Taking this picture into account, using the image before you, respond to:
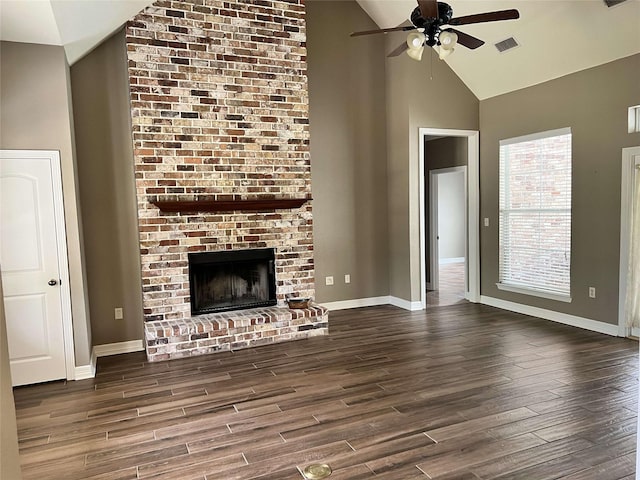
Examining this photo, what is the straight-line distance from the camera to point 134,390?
382 cm

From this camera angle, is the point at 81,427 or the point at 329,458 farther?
the point at 81,427

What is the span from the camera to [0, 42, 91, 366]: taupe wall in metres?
3.73

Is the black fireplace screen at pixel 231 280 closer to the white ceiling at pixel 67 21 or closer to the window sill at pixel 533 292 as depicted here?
the white ceiling at pixel 67 21

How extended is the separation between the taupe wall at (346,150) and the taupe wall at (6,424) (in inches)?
193

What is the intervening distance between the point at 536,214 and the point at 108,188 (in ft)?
16.3

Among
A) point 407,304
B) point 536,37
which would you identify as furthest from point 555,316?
point 536,37

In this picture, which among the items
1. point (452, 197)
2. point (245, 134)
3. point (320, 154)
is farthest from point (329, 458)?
point (452, 197)

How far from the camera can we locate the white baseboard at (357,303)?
6.38 metres

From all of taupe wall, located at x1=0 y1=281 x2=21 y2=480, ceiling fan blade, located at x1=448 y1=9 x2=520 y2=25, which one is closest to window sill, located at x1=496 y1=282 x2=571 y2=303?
ceiling fan blade, located at x1=448 y1=9 x2=520 y2=25

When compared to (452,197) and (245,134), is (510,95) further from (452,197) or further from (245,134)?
(452,197)

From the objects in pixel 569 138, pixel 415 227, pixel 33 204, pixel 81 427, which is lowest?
pixel 81 427

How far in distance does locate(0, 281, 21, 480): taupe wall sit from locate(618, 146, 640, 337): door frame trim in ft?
17.3

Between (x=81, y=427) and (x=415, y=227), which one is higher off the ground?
(x=415, y=227)

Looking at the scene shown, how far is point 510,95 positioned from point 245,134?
3455 mm
